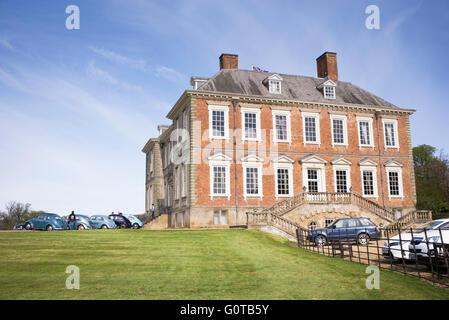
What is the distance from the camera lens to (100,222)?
35.5 meters

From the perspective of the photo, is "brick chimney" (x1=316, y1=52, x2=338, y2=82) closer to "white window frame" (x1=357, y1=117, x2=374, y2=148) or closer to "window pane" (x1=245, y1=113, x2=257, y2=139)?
"white window frame" (x1=357, y1=117, x2=374, y2=148)

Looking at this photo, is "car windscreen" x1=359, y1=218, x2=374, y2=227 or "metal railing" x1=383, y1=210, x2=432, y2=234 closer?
"car windscreen" x1=359, y1=218, x2=374, y2=227

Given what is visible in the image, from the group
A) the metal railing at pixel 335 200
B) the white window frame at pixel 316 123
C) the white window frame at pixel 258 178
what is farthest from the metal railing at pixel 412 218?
the white window frame at pixel 258 178

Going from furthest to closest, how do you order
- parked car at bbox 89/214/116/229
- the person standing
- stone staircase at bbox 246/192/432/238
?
parked car at bbox 89/214/116/229, the person standing, stone staircase at bbox 246/192/432/238

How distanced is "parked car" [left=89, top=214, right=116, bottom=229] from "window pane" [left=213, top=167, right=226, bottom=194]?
11.1 m

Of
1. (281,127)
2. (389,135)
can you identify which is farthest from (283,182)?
(389,135)

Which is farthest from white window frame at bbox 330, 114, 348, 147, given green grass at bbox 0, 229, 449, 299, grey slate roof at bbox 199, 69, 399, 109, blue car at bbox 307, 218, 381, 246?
green grass at bbox 0, 229, 449, 299

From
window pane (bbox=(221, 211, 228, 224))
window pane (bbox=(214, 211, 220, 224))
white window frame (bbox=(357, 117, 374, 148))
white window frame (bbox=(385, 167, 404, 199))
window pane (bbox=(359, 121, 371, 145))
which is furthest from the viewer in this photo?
window pane (bbox=(359, 121, 371, 145))

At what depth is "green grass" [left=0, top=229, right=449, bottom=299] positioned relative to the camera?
1016 centimetres

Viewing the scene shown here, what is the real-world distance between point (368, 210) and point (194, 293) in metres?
23.8

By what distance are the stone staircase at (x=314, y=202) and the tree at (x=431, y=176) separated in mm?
7894

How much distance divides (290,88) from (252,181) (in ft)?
→ 32.2

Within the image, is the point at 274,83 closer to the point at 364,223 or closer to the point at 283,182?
the point at 283,182

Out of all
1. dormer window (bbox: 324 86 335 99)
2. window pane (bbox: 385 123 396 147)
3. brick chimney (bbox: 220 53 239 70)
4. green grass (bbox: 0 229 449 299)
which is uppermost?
brick chimney (bbox: 220 53 239 70)
